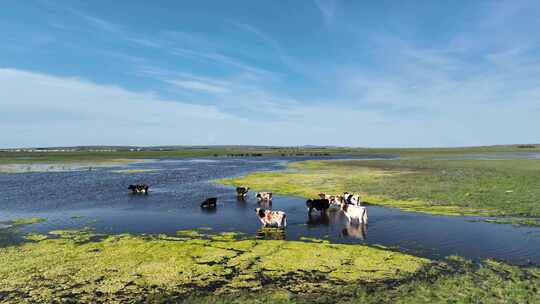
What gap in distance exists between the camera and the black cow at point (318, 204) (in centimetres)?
2336

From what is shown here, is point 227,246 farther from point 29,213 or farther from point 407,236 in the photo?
point 29,213

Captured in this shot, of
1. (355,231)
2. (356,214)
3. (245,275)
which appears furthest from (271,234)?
(245,275)

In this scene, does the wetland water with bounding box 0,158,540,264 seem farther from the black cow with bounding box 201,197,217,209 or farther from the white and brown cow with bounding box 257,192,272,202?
the white and brown cow with bounding box 257,192,272,202

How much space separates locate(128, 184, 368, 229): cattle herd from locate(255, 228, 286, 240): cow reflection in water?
537 mm

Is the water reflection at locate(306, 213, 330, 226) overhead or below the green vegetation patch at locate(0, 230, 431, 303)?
below

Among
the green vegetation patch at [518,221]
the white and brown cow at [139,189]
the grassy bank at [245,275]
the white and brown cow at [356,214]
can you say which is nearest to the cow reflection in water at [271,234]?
the grassy bank at [245,275]

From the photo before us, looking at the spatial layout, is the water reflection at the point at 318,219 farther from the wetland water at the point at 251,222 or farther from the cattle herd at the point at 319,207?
the cattle herd at the point at 319,207

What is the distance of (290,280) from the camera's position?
11.6 metres

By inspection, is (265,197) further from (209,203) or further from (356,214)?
(356,214)

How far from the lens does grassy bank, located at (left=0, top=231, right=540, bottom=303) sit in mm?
10352

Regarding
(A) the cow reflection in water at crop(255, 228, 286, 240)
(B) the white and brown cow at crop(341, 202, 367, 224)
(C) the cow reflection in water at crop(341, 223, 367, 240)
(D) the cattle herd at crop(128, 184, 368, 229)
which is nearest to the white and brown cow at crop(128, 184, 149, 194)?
(D) the cattle herd at crop(128, 184, 368, 229)

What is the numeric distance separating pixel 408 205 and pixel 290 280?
16958mm

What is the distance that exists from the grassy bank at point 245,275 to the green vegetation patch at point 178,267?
36 millimetres

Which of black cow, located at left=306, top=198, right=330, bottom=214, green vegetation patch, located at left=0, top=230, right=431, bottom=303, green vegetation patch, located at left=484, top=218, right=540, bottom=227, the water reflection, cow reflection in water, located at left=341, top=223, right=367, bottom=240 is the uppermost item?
black cow, located at left=306, top=198, right=330, bottom=214
